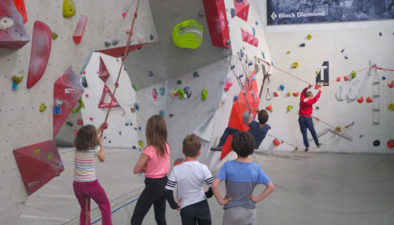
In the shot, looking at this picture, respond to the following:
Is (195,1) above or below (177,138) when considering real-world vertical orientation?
above

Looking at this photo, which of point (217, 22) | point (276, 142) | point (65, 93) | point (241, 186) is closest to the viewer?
point (241, 186)

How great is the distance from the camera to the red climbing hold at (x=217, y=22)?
3978 mm

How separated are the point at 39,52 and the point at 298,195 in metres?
2.96

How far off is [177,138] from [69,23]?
2.18 meters

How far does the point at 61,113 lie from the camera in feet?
9.11

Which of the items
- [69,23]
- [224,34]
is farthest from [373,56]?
[69,23]

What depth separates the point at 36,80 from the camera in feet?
8.22

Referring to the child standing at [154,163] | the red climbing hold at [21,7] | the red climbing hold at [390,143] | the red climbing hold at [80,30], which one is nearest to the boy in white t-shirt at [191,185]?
the child standing at [154,163]

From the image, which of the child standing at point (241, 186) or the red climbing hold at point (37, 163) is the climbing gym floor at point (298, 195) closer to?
the red climbing hold at point (37, 163)

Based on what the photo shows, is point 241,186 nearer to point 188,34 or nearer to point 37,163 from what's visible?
point 37,163

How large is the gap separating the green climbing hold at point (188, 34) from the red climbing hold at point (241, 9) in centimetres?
96

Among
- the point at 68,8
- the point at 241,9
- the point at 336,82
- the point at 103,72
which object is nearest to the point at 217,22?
the point at 241,9

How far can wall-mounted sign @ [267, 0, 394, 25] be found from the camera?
6530 mm

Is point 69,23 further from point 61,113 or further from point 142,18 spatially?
point 142,18
